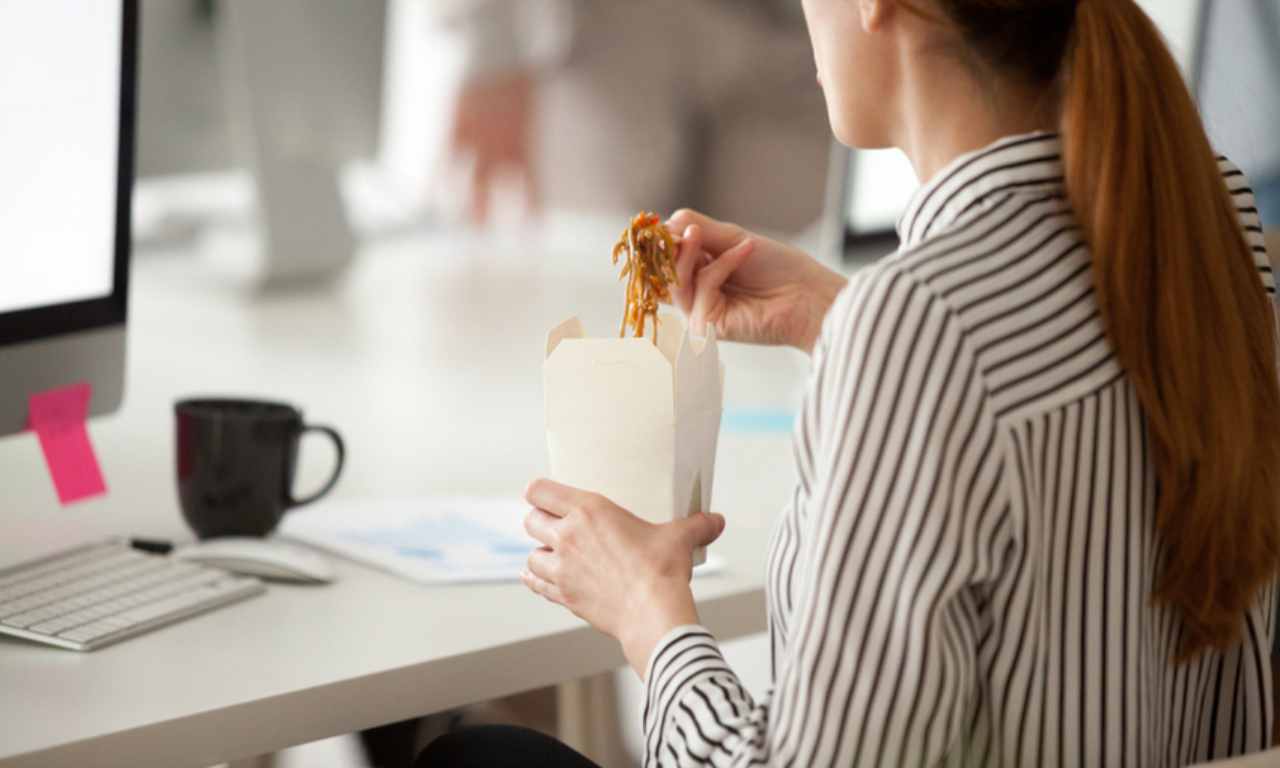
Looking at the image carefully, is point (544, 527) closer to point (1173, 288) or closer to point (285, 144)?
point (1173, 288)

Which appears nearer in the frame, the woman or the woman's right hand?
the woman

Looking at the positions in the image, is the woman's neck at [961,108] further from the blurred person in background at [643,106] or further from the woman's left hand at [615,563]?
the blurred person in background at [643,106]

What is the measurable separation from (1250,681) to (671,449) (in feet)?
1.10

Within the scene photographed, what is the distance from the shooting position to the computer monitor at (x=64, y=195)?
1.15m

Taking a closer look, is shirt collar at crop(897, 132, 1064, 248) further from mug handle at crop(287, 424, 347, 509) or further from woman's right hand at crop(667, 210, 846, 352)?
mug handle at crop(287, 424, 347, 509)

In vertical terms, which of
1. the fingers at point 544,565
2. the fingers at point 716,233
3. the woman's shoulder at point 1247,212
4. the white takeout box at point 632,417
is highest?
the woman's shoulder at point 1247,212

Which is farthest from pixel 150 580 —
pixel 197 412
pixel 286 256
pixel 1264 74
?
pixel 286 256

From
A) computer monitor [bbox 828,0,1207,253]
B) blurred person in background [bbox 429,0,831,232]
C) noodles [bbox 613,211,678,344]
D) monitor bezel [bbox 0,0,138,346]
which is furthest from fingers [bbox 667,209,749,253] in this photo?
blurred person in background [bbox 429,0,831,232]

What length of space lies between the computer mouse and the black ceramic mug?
0.16ft

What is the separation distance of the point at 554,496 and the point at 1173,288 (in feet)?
1.15

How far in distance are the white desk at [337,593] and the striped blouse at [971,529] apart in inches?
8.4

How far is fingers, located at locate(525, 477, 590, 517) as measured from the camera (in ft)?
2.85

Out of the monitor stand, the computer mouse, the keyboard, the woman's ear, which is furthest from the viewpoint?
the monitor stand

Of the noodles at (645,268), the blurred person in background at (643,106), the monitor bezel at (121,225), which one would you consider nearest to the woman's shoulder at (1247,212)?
the noodles at (645,268)
